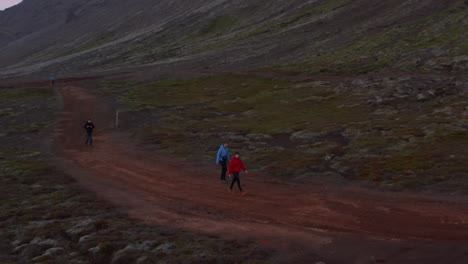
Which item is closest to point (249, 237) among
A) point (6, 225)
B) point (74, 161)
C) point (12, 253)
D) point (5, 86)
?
point (12, 253)

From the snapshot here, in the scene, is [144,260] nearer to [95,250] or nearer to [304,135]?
[95,250]

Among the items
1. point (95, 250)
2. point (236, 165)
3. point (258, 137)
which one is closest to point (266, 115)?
point (258, 137)

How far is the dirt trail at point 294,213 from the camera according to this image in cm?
1625

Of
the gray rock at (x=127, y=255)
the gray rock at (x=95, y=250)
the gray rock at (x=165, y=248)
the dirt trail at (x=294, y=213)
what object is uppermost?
the gray rock at (x=95, y=250)

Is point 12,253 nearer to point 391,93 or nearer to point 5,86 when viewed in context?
point 391,93

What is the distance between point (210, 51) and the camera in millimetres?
132375

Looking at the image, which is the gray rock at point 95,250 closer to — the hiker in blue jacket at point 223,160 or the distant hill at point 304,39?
the hiker in blue jacket at point 223,160

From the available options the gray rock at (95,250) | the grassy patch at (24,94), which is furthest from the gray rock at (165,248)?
the grassy patch at (24,94)

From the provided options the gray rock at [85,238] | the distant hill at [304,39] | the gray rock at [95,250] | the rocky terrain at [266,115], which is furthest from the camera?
the distant hill at [304,39]

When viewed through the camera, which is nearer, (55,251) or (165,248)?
(165,248)

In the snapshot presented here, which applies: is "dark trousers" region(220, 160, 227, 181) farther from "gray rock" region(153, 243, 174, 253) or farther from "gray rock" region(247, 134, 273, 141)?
"gray rock" region(247, 134, 273, 141)

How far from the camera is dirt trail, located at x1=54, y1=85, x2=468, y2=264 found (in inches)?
640

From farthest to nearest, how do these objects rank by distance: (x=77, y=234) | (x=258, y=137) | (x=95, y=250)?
1. (x=258, y=137)
2. (x=77, y=234)
3. (x=95, y=250)

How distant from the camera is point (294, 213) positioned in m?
21.7
